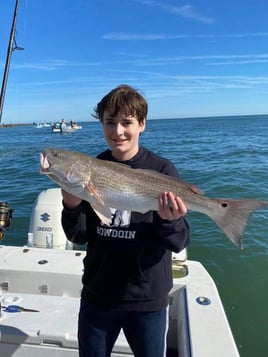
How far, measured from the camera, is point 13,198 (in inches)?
490

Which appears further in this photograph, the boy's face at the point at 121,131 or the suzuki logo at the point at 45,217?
the suzuki logo at the point at 45,217

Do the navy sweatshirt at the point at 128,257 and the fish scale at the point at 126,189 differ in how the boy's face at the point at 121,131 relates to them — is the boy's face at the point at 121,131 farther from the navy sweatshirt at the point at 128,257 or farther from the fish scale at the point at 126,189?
the navy sweatshirt at the point at 128,257

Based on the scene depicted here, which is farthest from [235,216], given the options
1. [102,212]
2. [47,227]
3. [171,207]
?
[47,227]

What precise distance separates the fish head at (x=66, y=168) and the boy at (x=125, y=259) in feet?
0.32

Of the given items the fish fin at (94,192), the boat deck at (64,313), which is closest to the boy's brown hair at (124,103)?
the fish fin at (94,192)

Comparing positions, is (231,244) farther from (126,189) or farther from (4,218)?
(126,189)

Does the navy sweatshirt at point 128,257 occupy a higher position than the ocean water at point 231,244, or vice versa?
the navy sweatshirt at point 128,257

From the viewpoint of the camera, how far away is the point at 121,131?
2330 mm

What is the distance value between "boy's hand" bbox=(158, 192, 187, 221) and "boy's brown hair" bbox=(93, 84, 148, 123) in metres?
0.60

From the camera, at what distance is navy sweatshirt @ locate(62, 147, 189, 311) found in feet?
7.44

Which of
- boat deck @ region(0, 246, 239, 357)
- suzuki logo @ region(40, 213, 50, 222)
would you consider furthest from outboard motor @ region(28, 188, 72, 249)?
boat deck @ region(0, 246, 239, 357)

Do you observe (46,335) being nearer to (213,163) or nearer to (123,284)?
(123,284)

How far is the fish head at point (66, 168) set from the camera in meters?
2.30

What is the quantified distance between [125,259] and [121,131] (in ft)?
2.83
